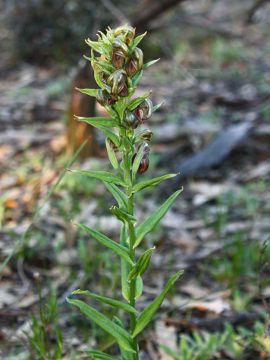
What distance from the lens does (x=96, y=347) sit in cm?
266

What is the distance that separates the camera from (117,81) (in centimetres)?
168

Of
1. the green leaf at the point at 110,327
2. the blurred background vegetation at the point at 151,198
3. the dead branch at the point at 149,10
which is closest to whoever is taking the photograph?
the green leaf at the point at 110,327

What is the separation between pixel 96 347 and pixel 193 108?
369 cm

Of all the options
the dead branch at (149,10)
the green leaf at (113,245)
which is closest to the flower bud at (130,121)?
the green leaf at (113,245)

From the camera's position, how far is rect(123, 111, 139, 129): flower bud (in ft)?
5.78

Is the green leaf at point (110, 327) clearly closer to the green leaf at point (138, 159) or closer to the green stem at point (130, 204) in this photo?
the green stem at point (130, 204)

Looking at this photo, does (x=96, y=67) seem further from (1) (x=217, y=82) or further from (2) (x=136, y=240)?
(1) (x=217, y=82)

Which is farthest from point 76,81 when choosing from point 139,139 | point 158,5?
point 139,139

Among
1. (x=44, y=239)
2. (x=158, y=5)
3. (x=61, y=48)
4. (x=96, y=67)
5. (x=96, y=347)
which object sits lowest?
(x=96, y=347)

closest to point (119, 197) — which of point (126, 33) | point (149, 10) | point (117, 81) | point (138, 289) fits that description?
point (138, 289)

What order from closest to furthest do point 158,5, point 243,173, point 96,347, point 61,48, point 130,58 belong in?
point 130,58, point 96,347, point 158,5, point 243,173, point 61,48

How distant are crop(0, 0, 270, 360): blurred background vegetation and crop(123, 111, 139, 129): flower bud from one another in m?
0.43

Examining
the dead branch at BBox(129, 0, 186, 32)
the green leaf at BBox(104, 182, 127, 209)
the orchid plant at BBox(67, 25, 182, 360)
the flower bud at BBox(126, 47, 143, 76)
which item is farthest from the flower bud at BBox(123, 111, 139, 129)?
the dead branch at BBox(129, 0, 186, 32)

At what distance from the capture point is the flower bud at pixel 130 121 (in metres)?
1.76
